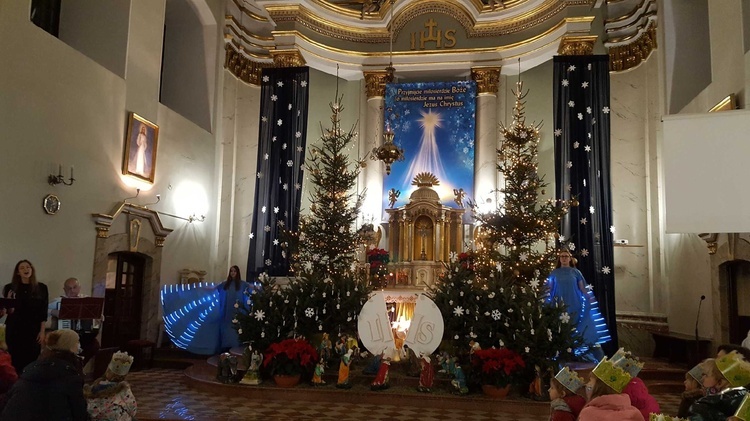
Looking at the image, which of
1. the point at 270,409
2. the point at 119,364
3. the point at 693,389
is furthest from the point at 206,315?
the point at 693,389

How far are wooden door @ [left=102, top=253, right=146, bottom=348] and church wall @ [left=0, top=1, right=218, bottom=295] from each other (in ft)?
1.77

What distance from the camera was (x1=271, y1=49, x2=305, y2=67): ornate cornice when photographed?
14617 mm

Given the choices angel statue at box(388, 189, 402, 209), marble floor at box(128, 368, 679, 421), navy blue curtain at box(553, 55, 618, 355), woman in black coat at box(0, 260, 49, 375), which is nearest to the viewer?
marble floor at box(128, 368, 679, 421)

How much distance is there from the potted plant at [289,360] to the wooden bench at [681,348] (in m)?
6.27

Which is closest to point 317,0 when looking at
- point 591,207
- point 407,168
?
point 407,168

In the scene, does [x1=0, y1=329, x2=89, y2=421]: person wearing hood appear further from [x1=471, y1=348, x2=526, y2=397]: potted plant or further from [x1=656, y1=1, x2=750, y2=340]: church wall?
[x1=656, y1=1, x2=750, y2=340]: church wall

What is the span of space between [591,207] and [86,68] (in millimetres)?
9342

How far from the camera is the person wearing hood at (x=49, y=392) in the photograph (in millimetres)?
3705

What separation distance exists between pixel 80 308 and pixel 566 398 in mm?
5557

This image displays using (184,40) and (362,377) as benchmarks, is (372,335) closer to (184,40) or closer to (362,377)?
(362,377)

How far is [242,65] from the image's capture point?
1517 cm

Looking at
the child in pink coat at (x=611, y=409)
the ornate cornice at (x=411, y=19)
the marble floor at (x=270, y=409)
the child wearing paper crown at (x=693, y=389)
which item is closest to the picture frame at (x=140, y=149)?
the marble floor at (x=270, y=409)

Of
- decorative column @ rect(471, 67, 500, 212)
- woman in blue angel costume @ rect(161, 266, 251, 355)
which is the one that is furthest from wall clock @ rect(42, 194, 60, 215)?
decorative column @ rect(471, 67, 500, 212)

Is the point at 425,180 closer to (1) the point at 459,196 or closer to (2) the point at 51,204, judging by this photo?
(1) the point at 459,196
